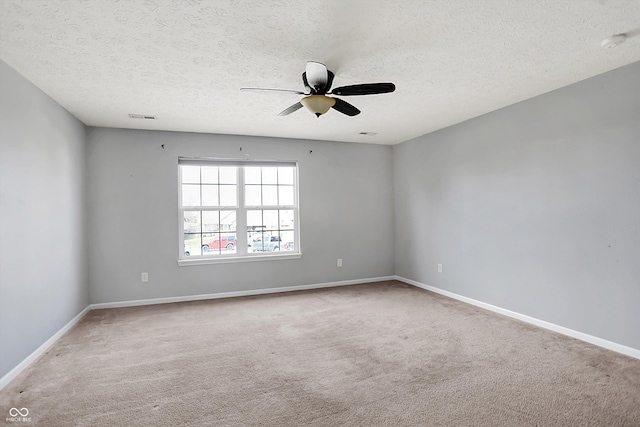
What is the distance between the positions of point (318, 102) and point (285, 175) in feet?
9.07

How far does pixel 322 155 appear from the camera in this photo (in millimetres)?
5250

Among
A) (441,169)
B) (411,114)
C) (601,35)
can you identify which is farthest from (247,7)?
(441,169)

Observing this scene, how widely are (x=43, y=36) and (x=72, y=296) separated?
2.78 metres

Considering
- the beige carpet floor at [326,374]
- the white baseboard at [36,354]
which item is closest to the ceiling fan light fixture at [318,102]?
the beige carpet floor at [326,374]

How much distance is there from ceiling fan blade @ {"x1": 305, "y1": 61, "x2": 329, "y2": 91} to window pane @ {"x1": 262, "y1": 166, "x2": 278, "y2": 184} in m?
2.66

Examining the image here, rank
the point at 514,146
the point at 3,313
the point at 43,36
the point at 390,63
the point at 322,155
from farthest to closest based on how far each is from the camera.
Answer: the point at 322,155, the point at 514,146, the point at 390,63, the point at 3,313, the point at 43,36

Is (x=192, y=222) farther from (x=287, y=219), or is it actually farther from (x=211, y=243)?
(x=287, y=219)

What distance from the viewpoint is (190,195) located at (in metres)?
4.66

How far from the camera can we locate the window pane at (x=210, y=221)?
15.4 feet

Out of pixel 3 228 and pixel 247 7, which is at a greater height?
pixel 247 7

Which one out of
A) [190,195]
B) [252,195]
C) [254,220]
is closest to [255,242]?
[254,220]

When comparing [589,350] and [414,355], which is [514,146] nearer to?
[589,350]

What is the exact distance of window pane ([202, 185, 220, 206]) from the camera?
472 centimetres

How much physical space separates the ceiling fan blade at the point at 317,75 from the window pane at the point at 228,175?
2695 mm
